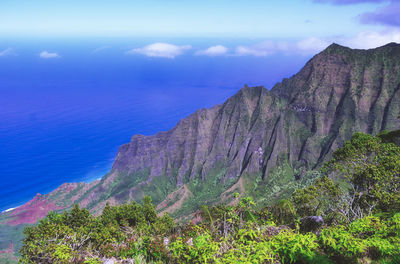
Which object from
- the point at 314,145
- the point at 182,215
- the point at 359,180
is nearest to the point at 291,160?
the point at 314,145

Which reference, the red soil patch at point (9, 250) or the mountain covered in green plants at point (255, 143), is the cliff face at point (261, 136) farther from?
the red soil patch at point (9, 250)

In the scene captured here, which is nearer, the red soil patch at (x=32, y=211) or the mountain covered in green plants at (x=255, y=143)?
the mountain covered in green plants at (x=255, y=143)

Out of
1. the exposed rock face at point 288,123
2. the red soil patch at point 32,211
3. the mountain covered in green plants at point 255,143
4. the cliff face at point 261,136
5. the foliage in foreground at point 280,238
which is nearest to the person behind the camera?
the foliage in foreground at point 280,238

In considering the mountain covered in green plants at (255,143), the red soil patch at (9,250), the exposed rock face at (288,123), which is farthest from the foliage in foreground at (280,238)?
the exposed rock face at (288,123)

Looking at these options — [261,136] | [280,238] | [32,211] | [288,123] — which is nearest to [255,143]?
[261,136]

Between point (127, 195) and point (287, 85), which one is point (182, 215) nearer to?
point (127, 195)

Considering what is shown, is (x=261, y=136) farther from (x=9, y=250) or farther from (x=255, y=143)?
(x=9, y=250)
